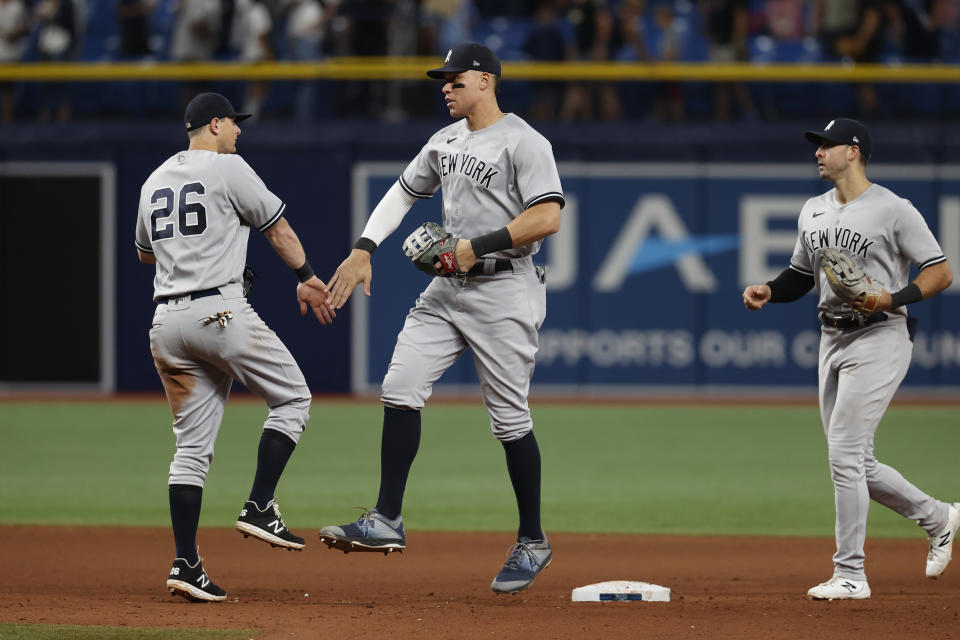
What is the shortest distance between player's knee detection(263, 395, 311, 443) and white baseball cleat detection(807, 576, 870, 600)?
2310 mm

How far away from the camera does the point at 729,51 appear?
15227 mm

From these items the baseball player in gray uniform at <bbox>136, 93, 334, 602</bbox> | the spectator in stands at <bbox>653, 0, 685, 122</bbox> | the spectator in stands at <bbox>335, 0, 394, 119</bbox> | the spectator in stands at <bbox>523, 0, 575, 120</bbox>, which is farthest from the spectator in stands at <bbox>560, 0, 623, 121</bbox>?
the baseball player in gray uniform at <bbox>136, 93, 334, 602</bbox>

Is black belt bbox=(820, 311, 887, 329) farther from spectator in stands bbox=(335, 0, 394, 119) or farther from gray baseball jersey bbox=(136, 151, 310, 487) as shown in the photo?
spectator in stands bbox=(335, 0, 394, 119)

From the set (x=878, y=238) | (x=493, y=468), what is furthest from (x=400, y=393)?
(x=493, y=468)

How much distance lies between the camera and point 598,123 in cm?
1528

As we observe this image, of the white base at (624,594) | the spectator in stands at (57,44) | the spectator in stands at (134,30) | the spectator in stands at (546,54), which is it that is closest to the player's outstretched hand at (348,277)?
the white base at (624,594)

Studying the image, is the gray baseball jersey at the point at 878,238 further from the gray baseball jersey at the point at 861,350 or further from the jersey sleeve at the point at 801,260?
the jersey sleeve at the point at 801,260

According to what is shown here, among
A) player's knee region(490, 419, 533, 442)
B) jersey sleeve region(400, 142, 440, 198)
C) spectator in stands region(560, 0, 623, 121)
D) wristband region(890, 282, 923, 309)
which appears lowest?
player's knee region(490, 419, 533, 442)

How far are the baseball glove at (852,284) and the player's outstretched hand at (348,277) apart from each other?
198 centimetres

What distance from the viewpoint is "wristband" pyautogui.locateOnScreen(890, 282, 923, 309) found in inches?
219

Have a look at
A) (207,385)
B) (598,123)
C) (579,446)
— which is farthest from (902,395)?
(207,385)

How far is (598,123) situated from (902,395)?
483 cm

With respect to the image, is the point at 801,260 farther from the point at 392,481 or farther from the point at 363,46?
the point at 363,46

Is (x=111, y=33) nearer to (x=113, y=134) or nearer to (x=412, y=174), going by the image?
(x=113, y=134)
